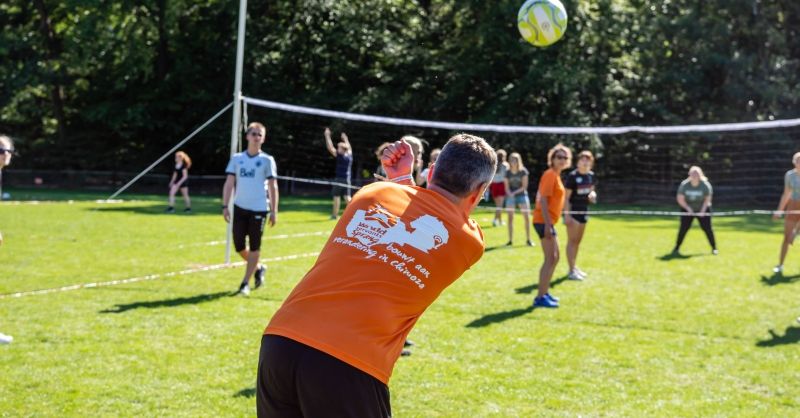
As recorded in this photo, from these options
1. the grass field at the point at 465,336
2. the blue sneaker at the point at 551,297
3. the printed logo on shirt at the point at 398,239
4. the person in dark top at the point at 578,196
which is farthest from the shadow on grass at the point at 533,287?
the printed logo on shirt at the point at 398,239

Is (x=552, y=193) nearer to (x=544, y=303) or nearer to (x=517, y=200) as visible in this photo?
(x=544, y=303)

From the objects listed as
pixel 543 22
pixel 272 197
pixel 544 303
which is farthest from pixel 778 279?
pixel 272 197

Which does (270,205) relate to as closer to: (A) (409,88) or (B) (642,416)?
(B) (642,416)

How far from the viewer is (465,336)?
26.5ft

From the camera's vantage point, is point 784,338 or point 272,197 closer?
point 784,338

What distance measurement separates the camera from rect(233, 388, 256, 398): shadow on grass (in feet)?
19.7

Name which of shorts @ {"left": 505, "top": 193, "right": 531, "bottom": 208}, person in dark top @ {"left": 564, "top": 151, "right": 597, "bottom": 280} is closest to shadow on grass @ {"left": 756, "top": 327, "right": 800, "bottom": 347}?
person in dark top @ {"left": 564, "top": 151, "right": 597, "bottom": 280}

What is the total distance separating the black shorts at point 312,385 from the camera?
2818mm

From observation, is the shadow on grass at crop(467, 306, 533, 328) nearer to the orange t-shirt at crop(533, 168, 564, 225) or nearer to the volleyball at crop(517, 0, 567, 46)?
the orange t-shirt at crop(533, 168, 564, 225)

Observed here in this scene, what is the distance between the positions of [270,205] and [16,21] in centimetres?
3170

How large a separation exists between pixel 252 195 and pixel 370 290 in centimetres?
706

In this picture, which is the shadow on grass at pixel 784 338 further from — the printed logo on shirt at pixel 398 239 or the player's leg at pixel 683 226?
the player's leg at pixel 683 226

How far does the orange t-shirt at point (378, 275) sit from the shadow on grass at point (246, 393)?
124 inches

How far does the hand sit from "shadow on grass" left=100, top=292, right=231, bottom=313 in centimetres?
570
